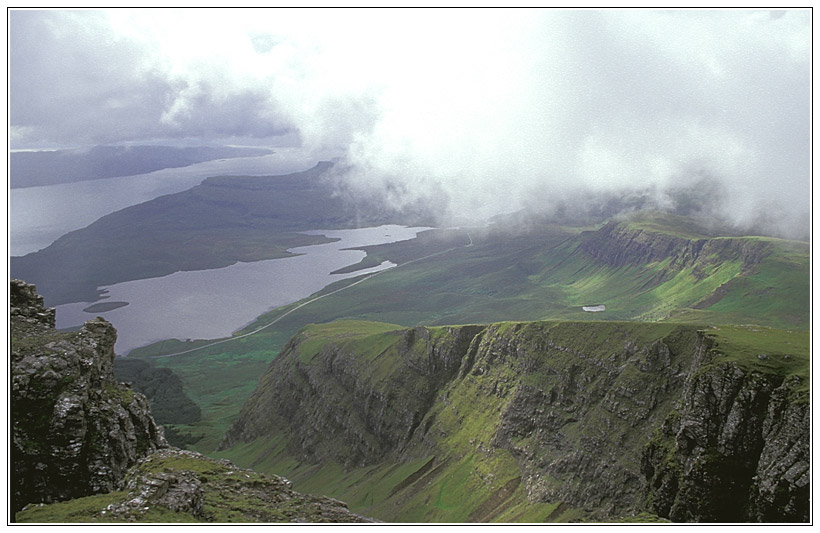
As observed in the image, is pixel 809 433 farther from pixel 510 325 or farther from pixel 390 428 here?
pixel 390 428

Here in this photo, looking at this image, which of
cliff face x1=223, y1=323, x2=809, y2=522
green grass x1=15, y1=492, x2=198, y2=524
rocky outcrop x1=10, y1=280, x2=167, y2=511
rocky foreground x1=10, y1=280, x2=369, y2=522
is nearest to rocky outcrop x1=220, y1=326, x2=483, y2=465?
cliff face x1=223, y1=323, x2=809, y2=522

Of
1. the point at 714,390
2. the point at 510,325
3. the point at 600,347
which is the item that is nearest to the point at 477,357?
the point at 510,325

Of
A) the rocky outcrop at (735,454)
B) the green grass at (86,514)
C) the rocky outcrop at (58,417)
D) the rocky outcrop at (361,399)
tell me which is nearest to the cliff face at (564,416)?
the rocky outcrop at (735,454)

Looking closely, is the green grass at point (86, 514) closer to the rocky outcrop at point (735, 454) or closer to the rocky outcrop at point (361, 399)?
the rocky outcrop at point (735, 454)

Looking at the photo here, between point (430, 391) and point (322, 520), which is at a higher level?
point (322, 520)

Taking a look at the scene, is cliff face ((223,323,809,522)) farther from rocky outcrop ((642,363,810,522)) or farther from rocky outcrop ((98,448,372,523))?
Answer: rocky outcrop ((98,448,372,523))

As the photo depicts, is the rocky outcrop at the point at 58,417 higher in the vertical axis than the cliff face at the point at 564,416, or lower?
higher
